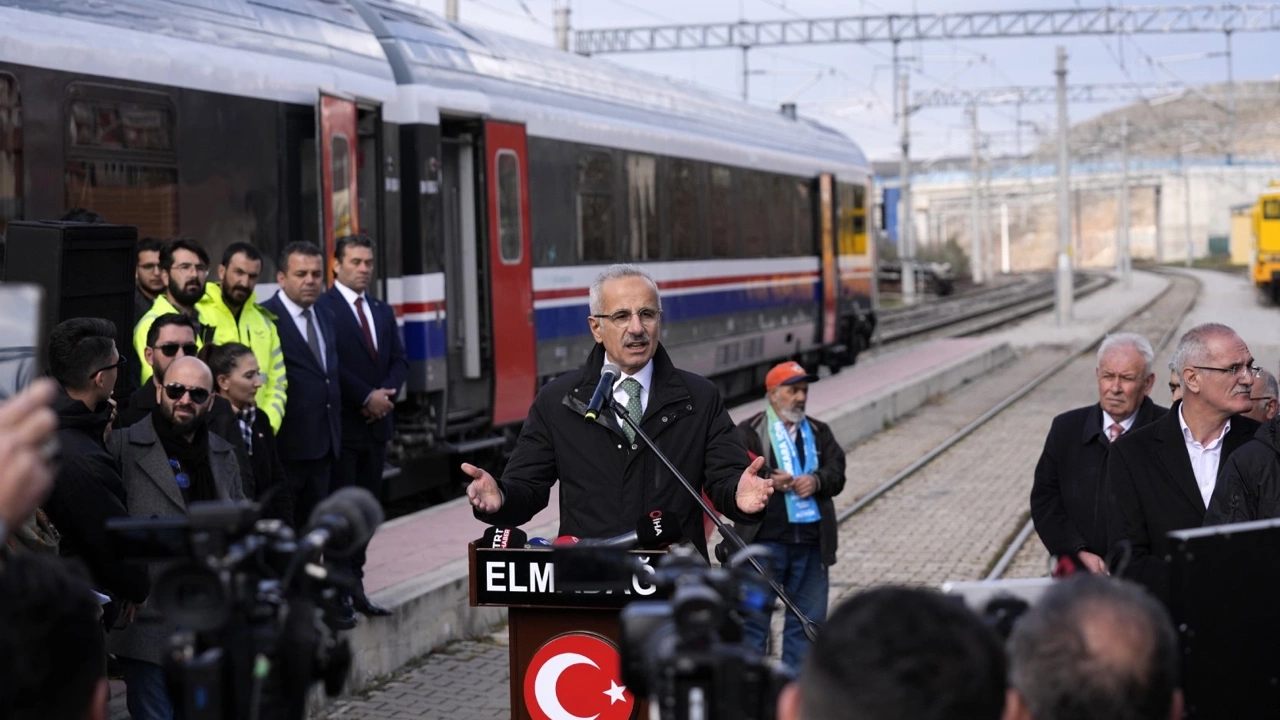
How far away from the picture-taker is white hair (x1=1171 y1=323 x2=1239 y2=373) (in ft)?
19.2

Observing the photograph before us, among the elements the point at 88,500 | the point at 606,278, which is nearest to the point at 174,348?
the point at 88,500

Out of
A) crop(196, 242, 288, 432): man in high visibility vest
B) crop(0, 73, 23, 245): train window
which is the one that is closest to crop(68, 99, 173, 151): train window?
crop(0, 73, 23, 245): train window

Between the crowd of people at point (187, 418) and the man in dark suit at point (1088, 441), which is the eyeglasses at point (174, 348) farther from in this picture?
the man in dark suit at point (1088, 441)

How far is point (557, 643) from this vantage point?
5012 millimetres

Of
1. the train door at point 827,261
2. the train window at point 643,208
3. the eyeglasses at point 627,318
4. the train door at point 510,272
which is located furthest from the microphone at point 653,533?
the train door at point 827,261

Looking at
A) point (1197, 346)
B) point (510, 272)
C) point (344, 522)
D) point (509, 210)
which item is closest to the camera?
point (344, 522)

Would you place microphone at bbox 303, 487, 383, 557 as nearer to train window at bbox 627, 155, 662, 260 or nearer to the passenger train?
the passenger train

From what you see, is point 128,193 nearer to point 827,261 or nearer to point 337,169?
point 337,169

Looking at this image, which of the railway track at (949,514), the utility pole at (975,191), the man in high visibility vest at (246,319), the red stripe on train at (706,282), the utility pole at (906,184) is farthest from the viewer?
the utility pole at (975,191)

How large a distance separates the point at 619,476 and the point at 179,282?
3.51m

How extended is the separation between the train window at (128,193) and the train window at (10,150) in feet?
1.36

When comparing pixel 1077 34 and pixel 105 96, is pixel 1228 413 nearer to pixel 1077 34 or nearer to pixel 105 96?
pixel 105 96

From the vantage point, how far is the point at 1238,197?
121 metres

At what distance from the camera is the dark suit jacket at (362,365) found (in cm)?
959
